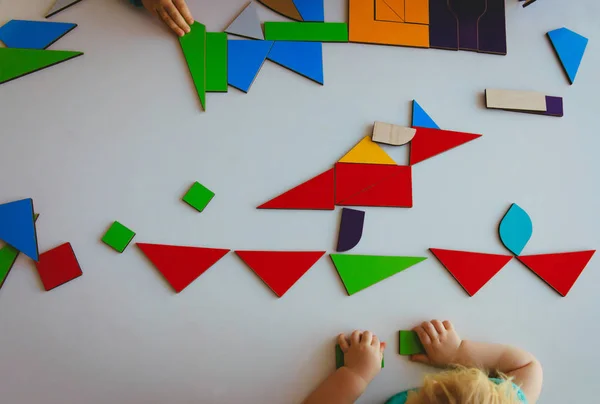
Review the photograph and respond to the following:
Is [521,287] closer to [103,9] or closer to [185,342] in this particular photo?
[185,342]

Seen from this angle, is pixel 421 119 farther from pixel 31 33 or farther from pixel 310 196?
pixel 31 33

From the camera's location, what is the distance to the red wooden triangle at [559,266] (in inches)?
42.3

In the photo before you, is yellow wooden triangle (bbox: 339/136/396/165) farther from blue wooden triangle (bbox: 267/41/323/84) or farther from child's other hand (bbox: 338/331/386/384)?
child's other hand (bbox: 338/331/386/384)

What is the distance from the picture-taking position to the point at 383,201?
106 centimetres

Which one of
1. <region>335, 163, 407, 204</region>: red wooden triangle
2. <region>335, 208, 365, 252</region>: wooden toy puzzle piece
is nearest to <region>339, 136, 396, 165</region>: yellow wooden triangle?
<region>335, 163, 407, 204</region>: red wooden triangle

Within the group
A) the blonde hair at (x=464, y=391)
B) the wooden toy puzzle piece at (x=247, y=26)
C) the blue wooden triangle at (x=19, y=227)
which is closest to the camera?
the blonde hair at (x=464, y=391)

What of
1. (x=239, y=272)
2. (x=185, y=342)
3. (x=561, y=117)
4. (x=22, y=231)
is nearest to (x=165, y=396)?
(x=185, y=342)

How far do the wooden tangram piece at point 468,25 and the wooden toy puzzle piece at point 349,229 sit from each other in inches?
18.0

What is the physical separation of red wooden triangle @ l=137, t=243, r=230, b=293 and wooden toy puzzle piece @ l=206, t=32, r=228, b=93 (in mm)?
363

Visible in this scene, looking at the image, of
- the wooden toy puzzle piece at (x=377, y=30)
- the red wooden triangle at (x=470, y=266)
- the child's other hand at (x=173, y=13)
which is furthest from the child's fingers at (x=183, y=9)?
the red wooden triangle at (x=470, y=266)

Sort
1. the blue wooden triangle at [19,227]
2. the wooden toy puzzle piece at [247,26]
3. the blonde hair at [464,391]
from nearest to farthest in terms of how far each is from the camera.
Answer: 1. the blonde hair at [464,391]
2. the blue wooden triangle at [19,227]
3. the wooden toy puzzle piece at [247,26]

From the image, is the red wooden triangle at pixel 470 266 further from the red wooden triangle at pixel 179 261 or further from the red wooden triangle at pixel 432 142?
the red wooden triangle at pixel 179 261

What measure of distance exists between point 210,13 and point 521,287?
0.96 m

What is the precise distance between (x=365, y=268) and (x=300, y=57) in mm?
504
